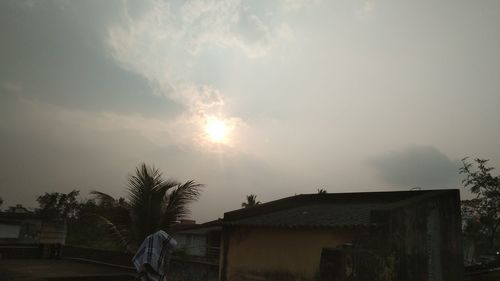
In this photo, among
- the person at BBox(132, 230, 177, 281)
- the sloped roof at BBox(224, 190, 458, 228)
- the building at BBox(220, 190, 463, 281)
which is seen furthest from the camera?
the sloped roof at BBox(224, 190, 458, 228)

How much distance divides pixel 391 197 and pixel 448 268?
319 cm

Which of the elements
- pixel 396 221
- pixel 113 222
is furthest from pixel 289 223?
pixel 113 222

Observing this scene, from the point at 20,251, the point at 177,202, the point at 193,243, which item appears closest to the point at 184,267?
the point at 177,202

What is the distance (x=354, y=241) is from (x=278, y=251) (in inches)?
148

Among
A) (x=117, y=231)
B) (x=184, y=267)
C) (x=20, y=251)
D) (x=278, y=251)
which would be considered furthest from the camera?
(x=20, y=251)

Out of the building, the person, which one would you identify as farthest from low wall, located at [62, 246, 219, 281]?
the person

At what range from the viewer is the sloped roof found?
426 inches

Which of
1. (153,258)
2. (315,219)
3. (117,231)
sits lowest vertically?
(153,258)

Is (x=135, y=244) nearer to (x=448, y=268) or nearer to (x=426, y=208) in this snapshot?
(x=426, y=208)

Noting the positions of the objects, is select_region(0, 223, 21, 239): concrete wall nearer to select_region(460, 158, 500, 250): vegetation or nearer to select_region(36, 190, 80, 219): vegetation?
select_region(36, 190, 80, 219): vegetation

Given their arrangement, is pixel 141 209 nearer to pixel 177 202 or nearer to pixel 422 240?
pixel 177 202

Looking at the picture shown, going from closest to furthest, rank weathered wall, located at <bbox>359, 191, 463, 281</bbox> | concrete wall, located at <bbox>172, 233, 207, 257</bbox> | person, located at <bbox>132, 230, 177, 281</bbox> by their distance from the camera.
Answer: person, located at <bbox>132, 230, 177, 281</bbox> < weathered wall, located at <bbox>359, 191, 463, 281</bbox> < concrete wall, located at <bbox>172, 233, 207, 257</bbox>

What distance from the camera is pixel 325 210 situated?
1379 cm

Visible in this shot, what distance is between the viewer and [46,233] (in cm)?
2073
